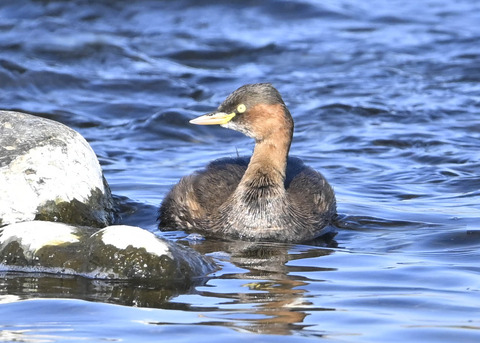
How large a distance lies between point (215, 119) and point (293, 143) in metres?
3.35

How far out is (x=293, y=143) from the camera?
11.1m

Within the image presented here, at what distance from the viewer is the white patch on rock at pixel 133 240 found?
595cm

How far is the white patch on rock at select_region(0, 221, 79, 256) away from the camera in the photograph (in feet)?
20.1

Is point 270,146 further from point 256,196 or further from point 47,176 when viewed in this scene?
point 47,176

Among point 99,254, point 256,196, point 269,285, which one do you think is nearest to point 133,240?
point 99,254

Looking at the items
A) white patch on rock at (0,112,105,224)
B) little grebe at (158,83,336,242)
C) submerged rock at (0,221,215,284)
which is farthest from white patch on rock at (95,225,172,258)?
little grebe at (158,83,336,242)

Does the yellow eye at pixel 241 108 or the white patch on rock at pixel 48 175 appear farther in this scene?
the yellow eye at pixel 241 108

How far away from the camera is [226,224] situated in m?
7.63

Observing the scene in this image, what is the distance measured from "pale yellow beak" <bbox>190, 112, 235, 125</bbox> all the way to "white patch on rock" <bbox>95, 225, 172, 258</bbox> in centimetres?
187

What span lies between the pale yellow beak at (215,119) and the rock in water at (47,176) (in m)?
0.87

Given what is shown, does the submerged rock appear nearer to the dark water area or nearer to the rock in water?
the dark water area

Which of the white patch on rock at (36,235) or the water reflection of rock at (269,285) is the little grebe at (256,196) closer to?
the water reflection of rock at (269,285)

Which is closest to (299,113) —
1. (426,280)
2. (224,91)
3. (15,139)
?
(224,91)

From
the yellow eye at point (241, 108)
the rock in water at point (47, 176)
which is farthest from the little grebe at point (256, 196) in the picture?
the rock in water at point (47, 176)
